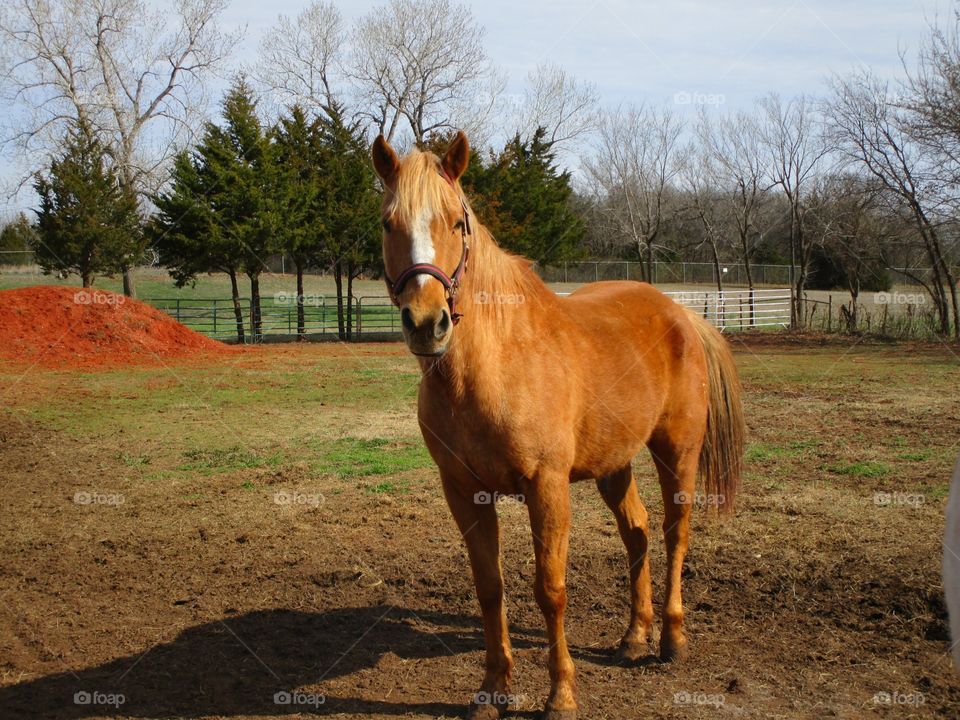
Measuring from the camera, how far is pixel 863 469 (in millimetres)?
7273

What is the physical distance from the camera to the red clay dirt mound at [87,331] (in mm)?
19625

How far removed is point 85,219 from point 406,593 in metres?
24.4

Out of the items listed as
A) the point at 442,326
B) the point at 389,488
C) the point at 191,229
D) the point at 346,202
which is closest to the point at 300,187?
the point at 346,202

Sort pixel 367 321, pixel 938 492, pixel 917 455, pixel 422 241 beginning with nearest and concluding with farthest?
1. pixel 422 241
2. pixel 938 492
3. pixel 917 455
4. pixel 367 321

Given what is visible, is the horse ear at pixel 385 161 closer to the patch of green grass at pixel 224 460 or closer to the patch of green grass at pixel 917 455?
the patch of green grass at pixel 224 460

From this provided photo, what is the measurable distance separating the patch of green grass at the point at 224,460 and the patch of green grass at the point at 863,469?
575 centimetres

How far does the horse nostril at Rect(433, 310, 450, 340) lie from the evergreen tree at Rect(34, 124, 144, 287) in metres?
25.7

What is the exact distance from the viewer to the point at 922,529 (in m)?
5.50

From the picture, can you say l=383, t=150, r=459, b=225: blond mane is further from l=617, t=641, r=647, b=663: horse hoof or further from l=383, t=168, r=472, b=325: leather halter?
l=617, t=641, r=647, b=663: horse hoof

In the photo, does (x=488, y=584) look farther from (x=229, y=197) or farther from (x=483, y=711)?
(x=229, y=197)

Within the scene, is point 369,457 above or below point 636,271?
below

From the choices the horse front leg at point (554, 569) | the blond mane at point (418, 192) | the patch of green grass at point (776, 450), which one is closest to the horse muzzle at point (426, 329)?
the blond mane at point (418, 192)

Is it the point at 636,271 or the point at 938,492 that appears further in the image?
the point at 636,271

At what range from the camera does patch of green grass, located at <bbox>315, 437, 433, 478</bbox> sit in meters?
8.02
